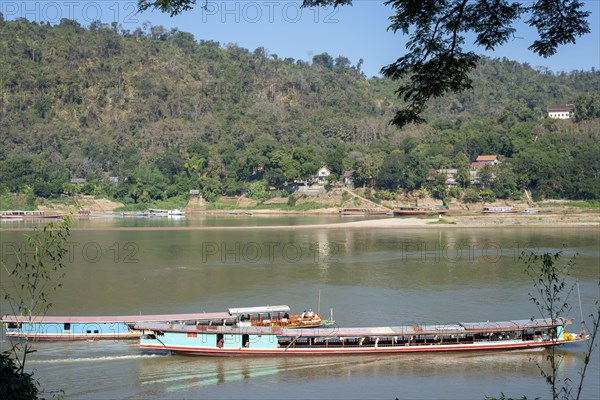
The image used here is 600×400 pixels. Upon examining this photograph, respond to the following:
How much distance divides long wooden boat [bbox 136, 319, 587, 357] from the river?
0.35 m

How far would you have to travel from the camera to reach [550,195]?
241ft

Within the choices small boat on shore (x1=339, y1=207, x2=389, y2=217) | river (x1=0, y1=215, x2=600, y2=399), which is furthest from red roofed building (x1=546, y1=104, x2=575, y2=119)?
river (x1=0, y1=215, x2=600, y2=399)

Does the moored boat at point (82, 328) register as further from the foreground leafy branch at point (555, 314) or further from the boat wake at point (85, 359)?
the foreground leafy branch at point (555, 314)

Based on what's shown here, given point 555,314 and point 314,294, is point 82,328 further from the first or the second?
point 555,314

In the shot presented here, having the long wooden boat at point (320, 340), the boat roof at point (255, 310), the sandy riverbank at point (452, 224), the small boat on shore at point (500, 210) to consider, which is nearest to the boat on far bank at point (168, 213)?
the sandy riverbank at point (452, 224)

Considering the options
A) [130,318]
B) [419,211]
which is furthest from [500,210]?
[130,318]

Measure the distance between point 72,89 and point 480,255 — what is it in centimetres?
8323

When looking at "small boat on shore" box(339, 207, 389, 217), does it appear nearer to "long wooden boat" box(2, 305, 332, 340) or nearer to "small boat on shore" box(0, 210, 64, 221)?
"small boat on shore" box(0, 210, 64, 221)

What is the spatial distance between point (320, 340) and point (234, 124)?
82317mm

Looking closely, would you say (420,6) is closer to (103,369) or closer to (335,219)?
(103,369)

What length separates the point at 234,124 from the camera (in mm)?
102000

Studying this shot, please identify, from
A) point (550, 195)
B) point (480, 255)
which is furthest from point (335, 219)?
point (480, 255)

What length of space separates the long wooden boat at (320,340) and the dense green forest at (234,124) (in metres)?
53.9

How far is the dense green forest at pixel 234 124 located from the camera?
79.2 meters
